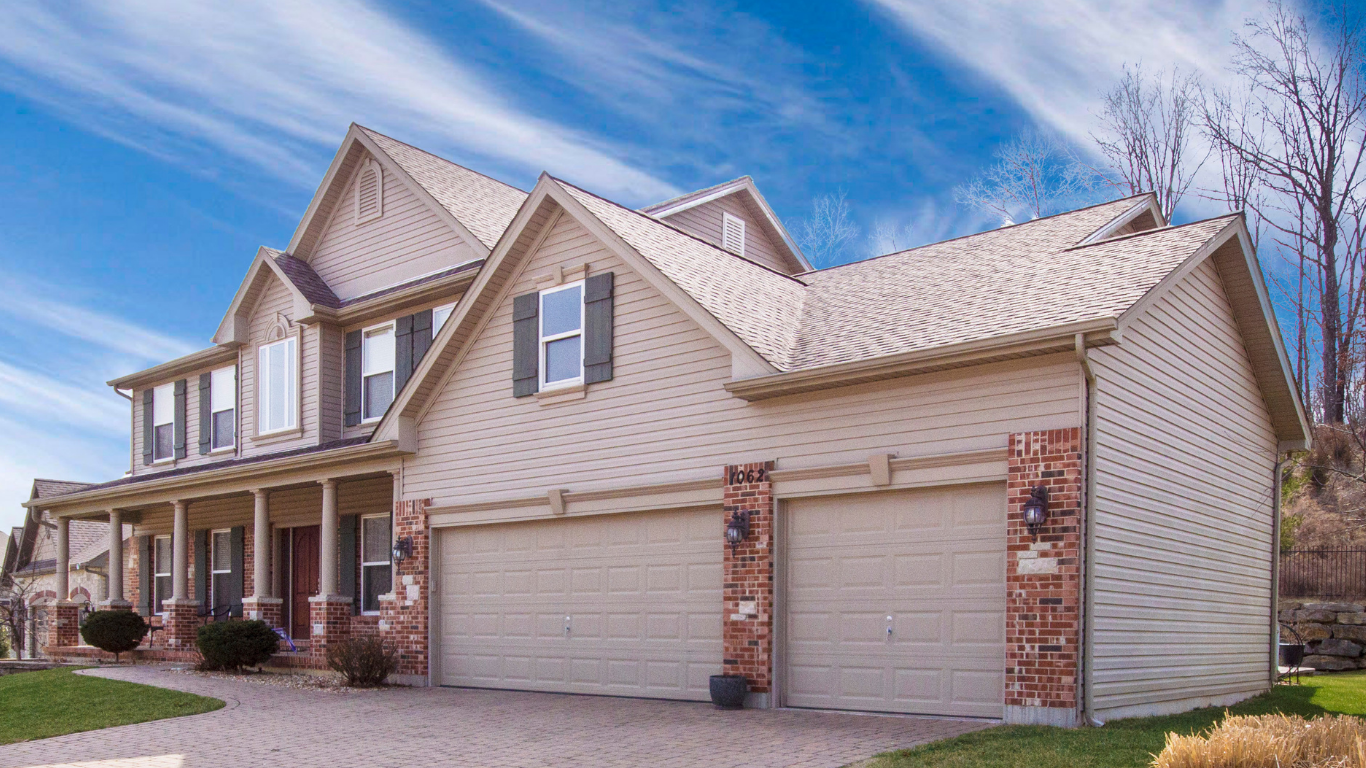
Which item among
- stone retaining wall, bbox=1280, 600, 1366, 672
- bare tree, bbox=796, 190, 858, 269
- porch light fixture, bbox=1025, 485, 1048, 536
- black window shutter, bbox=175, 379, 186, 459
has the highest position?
bare tree, bbox=796, 190, 858, 269

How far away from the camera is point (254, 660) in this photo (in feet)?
59.4

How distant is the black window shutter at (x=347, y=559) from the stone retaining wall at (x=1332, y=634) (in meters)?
16.4

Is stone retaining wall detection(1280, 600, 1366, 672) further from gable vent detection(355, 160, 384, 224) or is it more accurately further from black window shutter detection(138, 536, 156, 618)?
black window shutter detection(138, 536, 156, 618)

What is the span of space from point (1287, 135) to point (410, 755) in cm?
3092

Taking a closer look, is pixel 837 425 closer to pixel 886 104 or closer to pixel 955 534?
pixel 955 534

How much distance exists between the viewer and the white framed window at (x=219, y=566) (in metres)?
22.8

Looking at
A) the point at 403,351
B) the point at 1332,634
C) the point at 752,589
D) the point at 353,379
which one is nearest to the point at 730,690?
the point at 752,589

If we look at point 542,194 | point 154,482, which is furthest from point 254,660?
point 542,194

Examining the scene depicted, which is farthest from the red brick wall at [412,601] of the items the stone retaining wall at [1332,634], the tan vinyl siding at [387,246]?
the stone retaining wall at [1332,634]

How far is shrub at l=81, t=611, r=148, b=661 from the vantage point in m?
21.3

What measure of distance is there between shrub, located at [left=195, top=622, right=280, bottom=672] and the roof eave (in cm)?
975

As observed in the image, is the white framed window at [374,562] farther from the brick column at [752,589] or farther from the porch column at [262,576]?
the brick column at [752,589]

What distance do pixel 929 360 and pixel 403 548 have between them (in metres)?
8.70

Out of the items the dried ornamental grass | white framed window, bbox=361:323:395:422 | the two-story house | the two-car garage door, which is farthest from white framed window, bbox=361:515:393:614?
the dried ornamental grass
